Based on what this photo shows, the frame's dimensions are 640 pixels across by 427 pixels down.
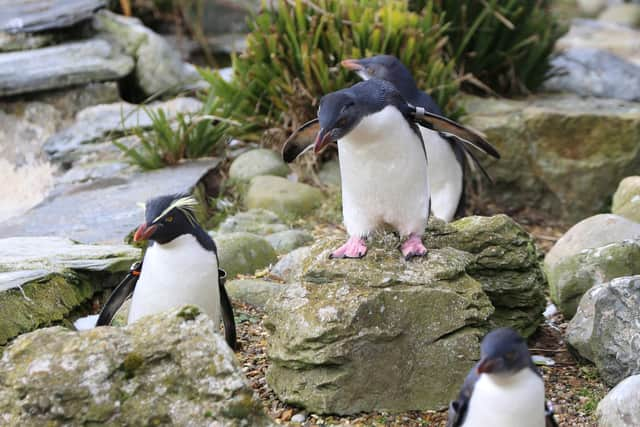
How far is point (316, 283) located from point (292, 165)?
3665 millimetres

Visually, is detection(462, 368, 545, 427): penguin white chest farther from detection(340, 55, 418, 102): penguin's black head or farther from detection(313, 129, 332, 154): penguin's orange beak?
detection(340, 55, 418, 102): penguin's black head

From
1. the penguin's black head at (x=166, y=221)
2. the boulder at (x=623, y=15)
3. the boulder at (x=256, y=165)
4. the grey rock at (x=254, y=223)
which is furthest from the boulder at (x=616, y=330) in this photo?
the boulder at (x=623, y=15)

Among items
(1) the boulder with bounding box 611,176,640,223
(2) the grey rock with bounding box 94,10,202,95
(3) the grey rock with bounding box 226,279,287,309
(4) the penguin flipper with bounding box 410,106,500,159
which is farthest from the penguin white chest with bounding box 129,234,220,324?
(2) the grey rock with bounding box 94,10,202,95

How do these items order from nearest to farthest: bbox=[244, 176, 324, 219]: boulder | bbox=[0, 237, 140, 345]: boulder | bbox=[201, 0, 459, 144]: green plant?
bbox=[0, 237, 140, 345]: boulder < bbox=[244, 176, 324, 219]: boulder < bbox=[201, 0, 459, 144]: green plant

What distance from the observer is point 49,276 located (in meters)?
4.46

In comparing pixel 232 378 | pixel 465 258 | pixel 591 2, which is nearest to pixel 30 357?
pixel 232 378

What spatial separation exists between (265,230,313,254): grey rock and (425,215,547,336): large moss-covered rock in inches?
64.2

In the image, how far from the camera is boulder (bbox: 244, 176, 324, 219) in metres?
6.62

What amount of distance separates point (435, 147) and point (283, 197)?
4.52 feet

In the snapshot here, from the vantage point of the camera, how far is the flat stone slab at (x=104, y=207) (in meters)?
5.92

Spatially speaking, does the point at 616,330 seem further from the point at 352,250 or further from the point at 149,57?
the point at 149,57

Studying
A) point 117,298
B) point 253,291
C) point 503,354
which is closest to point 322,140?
point 503,354

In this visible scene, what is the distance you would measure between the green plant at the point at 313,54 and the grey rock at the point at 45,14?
2.69 metres

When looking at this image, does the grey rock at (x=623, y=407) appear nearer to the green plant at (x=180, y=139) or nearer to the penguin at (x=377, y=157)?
the penguin at (x=377, y=157)
